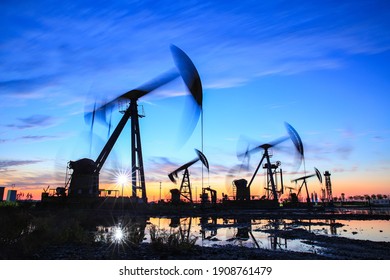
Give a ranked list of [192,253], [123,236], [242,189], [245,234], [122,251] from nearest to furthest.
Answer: [192,253], [122,251], [123,236], [245,234], [242,189]

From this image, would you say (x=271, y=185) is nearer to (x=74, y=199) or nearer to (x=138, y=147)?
(x=138, y=147)

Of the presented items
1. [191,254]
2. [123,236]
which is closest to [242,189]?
[123,236]

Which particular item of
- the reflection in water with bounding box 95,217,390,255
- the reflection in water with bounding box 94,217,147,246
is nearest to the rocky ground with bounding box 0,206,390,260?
the reflection in water with bounding box 94,217,147,246

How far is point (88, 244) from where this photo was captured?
9.84 m

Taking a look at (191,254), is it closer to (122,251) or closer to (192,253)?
(192,253)

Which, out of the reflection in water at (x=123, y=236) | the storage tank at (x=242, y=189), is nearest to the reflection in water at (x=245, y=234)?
the reflection in water at (x=123, y=236)

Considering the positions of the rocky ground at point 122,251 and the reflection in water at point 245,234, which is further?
the reflection in water at point 245,234

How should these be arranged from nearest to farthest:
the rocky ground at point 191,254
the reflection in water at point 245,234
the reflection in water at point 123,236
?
the rocky ground at point 191,254 < the reflection in water at point 123,236 < the reflection in water at point 245,234

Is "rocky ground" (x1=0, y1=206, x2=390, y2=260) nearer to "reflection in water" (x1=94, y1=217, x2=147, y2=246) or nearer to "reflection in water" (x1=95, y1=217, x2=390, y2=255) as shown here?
"reflection in water" (x1=94, y1=217, x2=147, y2=246)

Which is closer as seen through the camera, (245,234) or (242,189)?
(245,234)

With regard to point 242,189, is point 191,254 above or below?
below

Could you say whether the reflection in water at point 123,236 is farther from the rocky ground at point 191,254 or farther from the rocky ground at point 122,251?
the rocky ground at point 191,254
